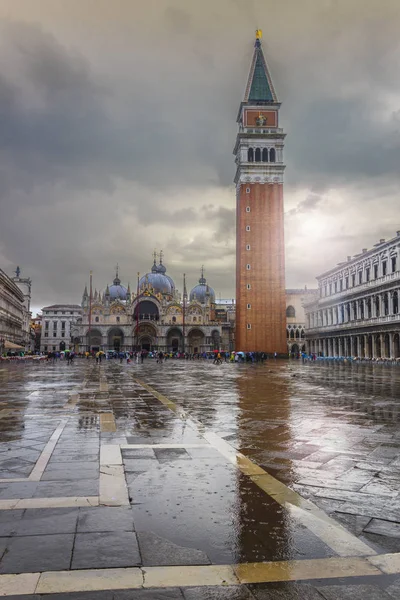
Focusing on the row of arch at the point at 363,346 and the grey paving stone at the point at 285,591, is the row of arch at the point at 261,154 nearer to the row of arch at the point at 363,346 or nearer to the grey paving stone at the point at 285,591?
the row of arch at the point at 363,346

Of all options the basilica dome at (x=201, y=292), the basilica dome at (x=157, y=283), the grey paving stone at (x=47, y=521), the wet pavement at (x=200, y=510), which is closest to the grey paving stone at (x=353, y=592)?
the wet pavement at (x=200, y=510)

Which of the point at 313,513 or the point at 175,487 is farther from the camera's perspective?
the point at 175,487

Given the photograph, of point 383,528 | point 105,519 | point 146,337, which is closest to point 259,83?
point 146,337

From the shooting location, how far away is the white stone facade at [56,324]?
126 metres

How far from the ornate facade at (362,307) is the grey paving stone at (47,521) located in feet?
148

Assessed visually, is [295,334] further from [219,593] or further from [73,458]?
[219,593]

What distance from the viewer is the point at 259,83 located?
2913 inches

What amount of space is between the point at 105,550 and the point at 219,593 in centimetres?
90

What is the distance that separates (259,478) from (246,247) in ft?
211

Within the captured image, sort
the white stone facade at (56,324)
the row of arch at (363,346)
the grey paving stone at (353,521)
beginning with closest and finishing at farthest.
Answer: the grey paving stone at (353,521) → the row of arch at (363,346) → the white stone facade at (56,324)

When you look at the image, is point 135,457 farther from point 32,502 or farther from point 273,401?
point 273,401

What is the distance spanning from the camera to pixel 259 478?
5039mm

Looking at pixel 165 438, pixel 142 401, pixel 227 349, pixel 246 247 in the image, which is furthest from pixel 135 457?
pixel 227 349

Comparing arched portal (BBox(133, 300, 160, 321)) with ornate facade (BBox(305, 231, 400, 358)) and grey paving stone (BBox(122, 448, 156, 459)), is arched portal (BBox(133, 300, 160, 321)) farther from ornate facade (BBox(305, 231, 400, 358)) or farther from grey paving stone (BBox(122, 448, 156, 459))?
grey paving stone (BBox(122, 448, 156, 459))
